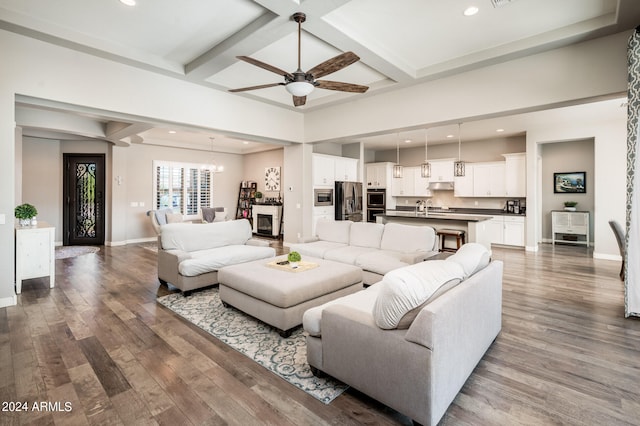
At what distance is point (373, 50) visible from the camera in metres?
3.94

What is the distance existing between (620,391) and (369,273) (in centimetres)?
257

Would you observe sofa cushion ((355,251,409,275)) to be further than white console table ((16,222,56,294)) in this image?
No

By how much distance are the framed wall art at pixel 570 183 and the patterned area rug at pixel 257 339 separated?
28.3 ft

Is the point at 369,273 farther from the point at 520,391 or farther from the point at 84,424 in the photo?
the point at 84,424

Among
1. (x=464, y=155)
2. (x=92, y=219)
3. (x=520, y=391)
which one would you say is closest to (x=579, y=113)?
(x=464, y=155)

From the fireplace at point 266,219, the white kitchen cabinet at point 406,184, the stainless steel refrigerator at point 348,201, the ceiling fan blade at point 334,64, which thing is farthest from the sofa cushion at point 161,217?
the white kitchen cabinet at point 406,184

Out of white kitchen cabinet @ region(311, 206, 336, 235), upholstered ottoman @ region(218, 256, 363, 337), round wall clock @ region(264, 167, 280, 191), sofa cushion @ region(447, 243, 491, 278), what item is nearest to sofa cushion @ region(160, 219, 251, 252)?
upholstered ottoman @ region(218, 256, 363, 337)

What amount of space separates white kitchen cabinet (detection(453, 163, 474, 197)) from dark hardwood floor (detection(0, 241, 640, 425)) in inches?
208

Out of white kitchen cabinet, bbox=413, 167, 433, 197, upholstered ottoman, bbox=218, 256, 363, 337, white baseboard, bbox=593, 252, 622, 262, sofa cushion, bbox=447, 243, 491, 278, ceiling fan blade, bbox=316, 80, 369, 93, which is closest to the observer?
sofa cushion, bbox=447, 243, 491, 278

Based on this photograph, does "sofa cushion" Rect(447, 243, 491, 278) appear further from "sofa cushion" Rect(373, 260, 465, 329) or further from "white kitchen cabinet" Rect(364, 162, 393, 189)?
"white kitchen cabinet" Rect(364, 162, 393, 189)

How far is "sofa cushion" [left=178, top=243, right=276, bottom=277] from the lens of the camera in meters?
4.04

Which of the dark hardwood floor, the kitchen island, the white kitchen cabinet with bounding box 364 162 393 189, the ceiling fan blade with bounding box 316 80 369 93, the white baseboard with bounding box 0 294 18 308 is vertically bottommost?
the dark hardwood floor

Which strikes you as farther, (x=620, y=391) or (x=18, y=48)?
(x=18, y=48)

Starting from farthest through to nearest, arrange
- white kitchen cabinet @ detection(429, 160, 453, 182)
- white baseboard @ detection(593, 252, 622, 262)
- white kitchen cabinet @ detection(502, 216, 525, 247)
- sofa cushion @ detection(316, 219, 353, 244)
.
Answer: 1. white kitchen cabinet @ detection(429, 160, 453, 182)
2. white kitchen cabinet @ detection(502, 216, 525, 247)
3. white baseboard @ detection(593, 252, 622, 262)
4. sofa cushion @ detection(316, 219, 353, 244)
